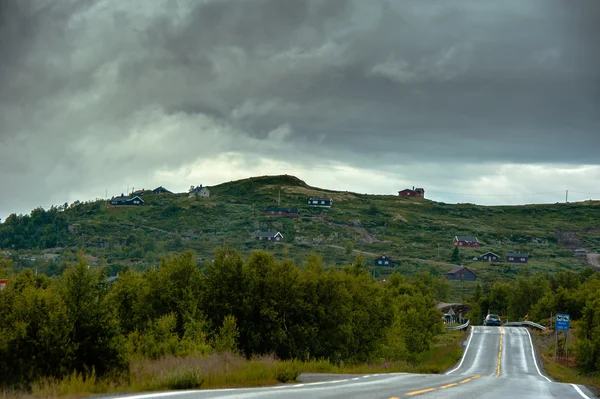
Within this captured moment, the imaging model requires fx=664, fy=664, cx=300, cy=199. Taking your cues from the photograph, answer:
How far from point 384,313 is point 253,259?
21090mm

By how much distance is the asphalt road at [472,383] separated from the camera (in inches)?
675

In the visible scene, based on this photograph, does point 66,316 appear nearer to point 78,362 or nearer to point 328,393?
point 78,362

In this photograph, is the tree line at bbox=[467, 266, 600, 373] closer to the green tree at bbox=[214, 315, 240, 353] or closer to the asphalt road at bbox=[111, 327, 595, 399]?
the asphalt road at bbox=[111, 327, 595, 399]

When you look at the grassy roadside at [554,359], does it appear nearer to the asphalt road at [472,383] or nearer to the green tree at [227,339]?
the asphalt road at [472,383]

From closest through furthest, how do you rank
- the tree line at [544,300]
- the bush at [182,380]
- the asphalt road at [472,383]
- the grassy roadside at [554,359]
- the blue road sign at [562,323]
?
the asphalt road at [472,383] < the bush at [182,380] < the grassy roadside at [554,359] < the blue road sign at [562,323] < the tree line at [544,300]

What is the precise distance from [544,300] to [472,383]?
9538 cm

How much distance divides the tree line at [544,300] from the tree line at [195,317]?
23.5 metres

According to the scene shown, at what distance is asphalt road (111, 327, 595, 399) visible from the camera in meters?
17.2

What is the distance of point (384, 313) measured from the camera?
6712cm

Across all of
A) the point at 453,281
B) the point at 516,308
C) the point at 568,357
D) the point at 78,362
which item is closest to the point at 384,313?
the point at 568,357

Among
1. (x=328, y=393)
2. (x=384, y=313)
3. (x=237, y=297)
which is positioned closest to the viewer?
(x=328, y=393)

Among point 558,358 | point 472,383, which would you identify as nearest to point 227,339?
point 472,383

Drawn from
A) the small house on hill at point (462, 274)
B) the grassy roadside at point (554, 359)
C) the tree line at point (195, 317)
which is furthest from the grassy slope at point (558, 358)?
the small house on hill at point (462, 274)

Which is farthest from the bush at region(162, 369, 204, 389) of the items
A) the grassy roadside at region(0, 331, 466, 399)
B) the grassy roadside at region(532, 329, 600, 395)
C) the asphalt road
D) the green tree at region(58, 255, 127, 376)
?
the grassy roadside at region(532, 329, 600, 395)
